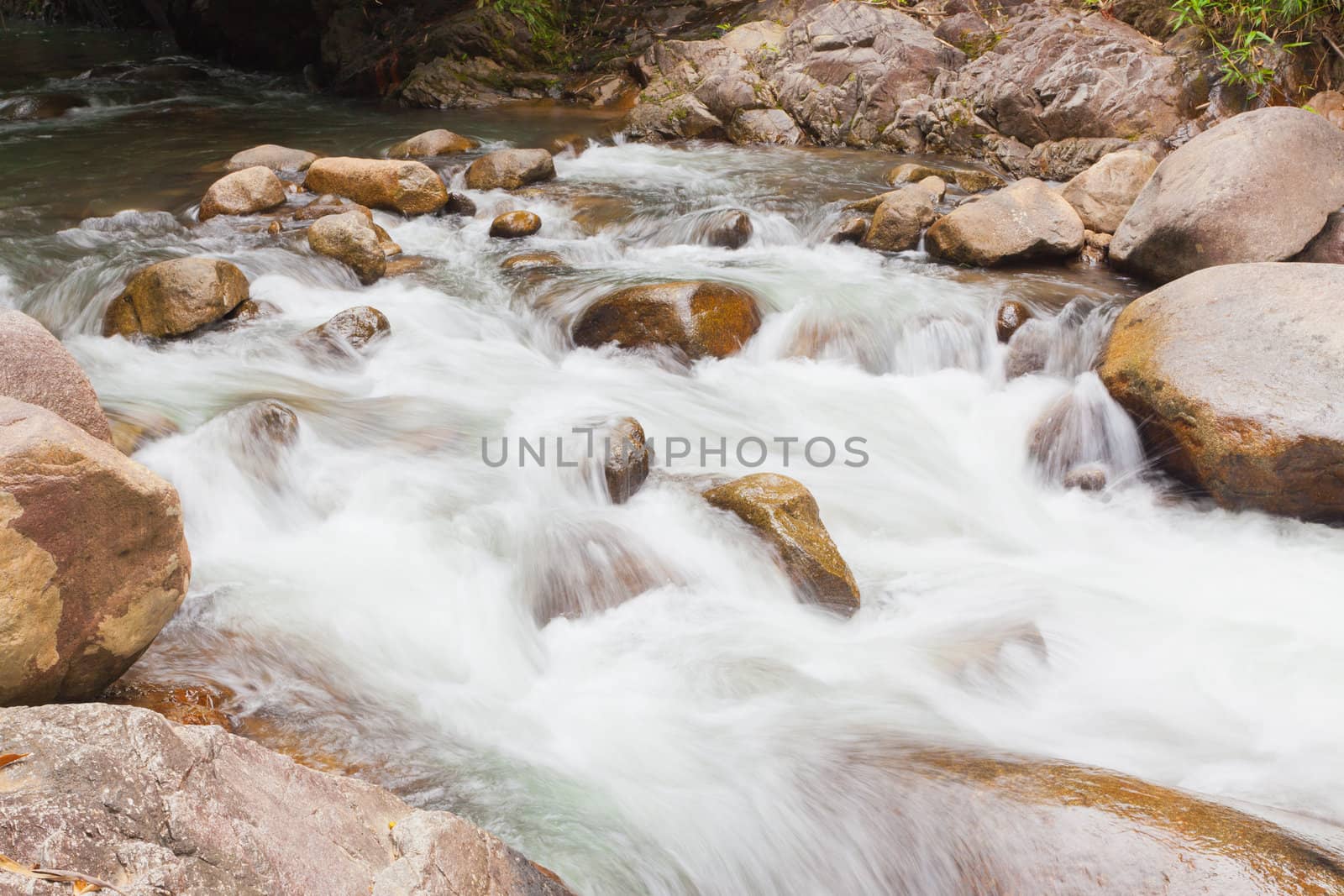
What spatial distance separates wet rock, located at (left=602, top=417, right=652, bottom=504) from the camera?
4.47m

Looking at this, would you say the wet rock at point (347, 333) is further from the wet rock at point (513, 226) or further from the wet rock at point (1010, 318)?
the wet rock at point (1010, 318)

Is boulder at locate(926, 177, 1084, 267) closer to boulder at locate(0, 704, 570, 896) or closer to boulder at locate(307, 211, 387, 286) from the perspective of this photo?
boulder at locate(307, 211, 387, 286)

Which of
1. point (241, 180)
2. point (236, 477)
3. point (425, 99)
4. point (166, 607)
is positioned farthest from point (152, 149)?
point (166, 607)

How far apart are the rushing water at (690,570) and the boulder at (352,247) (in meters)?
0.13

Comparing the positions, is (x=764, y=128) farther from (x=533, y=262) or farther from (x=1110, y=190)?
(x=533, y=262)

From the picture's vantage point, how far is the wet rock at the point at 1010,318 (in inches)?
249

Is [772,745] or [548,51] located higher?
[548,51]

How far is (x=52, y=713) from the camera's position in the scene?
156 centimetres

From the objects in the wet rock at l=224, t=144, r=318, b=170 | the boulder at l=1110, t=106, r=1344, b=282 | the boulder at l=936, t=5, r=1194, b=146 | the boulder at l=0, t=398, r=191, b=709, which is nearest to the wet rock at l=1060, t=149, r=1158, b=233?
the boulder at l=1110, t=106, r=1344, b=282

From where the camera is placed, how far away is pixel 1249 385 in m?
4.72

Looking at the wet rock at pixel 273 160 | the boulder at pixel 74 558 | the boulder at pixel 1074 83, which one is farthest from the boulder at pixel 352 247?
the boulder at pixel 1074 83

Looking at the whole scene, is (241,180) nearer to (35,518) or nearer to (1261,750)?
(35,518)

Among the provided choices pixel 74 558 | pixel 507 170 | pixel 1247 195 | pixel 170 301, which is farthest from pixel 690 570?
pixel 507 170

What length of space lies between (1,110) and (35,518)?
1366 cm
